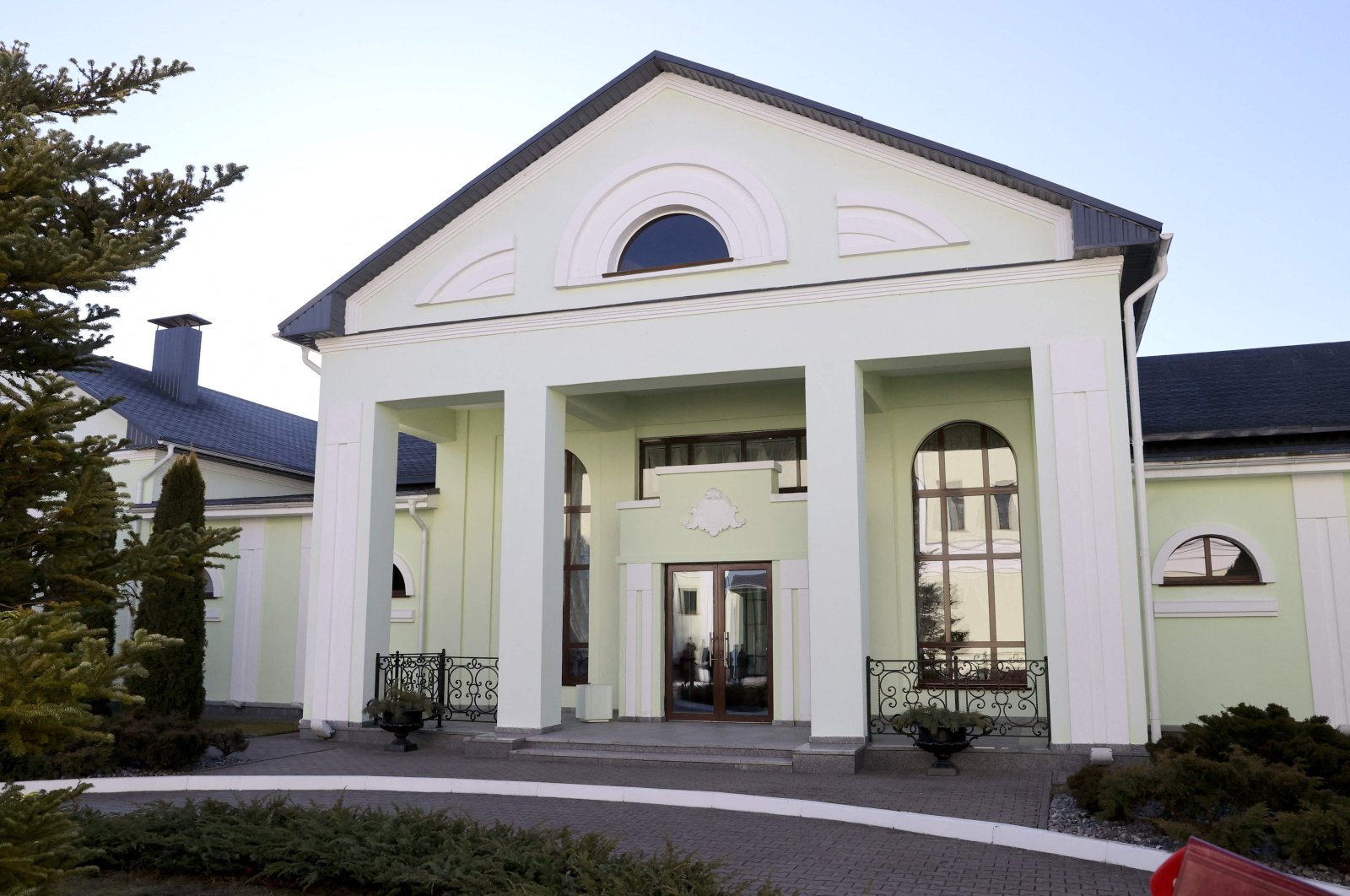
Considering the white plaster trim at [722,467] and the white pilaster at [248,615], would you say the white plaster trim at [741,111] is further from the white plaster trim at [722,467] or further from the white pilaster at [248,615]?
the white pilaster at [248,615]

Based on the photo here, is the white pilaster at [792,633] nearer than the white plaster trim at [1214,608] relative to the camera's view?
No

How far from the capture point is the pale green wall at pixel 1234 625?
43.7 feet

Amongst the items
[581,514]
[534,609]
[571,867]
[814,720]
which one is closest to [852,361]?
[814,720]

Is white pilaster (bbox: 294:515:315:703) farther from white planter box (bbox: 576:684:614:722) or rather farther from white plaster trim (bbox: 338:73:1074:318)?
white planter box (bbox: 576:684:614:722)

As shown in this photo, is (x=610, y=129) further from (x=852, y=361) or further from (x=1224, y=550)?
(x=1224, y=550)

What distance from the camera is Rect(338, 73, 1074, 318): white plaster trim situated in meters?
12.4

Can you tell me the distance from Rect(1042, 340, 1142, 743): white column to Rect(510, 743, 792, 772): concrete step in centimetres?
326

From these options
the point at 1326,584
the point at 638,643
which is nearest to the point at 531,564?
the point at 638,643

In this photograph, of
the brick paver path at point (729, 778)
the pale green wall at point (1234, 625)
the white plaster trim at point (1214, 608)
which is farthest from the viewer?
the white plaster trim at point (1214, 608)

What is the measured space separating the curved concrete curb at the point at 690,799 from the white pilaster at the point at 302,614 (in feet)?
22.5

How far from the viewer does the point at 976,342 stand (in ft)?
40.7

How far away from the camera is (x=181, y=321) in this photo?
23812 mm

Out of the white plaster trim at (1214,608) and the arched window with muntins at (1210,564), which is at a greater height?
the arched window with muntins at (1210,564)

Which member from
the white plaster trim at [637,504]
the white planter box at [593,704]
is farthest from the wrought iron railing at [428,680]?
the white plaster trim at [637,504]
